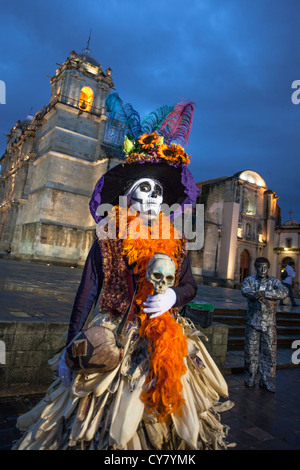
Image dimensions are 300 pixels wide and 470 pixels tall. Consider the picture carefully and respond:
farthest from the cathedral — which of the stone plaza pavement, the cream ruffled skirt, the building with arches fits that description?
the cream ruffled skirt

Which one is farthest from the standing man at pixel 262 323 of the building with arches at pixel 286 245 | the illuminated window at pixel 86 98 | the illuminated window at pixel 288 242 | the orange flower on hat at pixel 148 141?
the illuminated window at pixel 288 242

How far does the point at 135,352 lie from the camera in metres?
1.94

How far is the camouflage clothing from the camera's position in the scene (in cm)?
442

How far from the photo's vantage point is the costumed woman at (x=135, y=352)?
1.70m

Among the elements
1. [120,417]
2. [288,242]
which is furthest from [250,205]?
[120,417]

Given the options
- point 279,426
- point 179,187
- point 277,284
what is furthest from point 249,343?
point 179,187

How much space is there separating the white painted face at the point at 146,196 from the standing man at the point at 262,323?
9.51ft

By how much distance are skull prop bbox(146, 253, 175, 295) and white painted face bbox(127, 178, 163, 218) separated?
0.61 meters

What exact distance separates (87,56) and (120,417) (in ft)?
117

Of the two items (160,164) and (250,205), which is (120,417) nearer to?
(160,164)

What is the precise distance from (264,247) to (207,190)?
49.0ft
